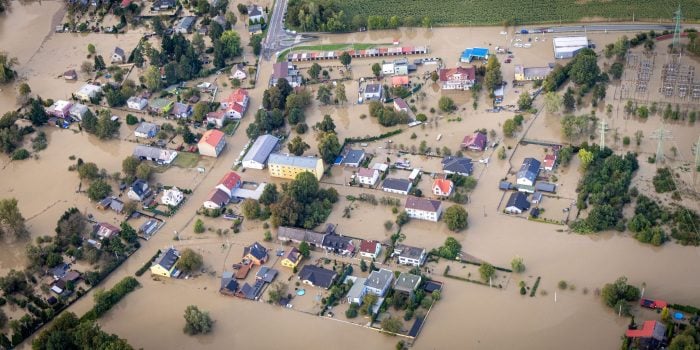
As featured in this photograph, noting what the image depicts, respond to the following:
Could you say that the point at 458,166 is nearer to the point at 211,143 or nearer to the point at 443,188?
the point at 443,188

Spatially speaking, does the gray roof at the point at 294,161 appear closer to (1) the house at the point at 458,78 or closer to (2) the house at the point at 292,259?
(2) the house at the point at 292,259

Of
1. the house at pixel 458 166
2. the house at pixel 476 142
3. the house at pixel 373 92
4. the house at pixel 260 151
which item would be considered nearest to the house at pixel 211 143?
the house at pixel 260 151

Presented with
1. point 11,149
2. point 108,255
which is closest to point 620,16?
point 108,255

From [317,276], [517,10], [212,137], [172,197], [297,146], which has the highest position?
[517,10]

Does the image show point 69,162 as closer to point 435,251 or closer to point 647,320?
point 435,251

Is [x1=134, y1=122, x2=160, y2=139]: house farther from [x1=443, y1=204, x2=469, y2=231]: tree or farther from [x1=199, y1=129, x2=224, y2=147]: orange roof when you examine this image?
[x1=443, y1=204, x2=469, y2=231]: tree

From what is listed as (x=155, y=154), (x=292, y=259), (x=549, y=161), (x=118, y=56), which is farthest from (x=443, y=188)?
(x=118, y=56)

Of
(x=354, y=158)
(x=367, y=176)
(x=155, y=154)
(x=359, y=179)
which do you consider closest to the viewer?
(x=367, y=176)
